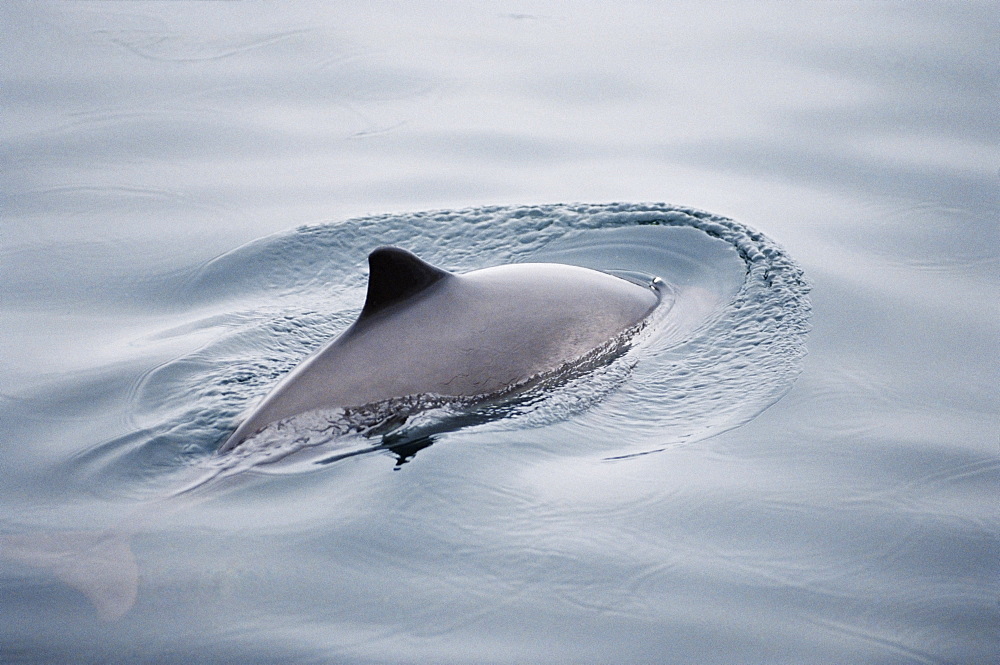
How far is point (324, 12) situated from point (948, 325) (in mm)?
9272

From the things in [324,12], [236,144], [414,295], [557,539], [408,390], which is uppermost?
[324,12]

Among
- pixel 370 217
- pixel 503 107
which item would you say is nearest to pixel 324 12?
pixel 503 107

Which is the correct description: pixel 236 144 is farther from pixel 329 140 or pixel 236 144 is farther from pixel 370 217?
pixel 370 217

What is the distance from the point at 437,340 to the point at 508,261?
2.43 metres

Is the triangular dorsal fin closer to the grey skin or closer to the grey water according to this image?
the grey skin

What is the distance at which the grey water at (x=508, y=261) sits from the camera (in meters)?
4.99

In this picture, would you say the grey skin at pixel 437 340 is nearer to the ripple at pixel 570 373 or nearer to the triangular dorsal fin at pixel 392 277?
the triangular dorsal fin at pixel 392 277

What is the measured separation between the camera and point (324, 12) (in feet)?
47.1

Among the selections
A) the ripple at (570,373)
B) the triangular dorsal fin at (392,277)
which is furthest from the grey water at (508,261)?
the triangular dorsal fin at (392,277)

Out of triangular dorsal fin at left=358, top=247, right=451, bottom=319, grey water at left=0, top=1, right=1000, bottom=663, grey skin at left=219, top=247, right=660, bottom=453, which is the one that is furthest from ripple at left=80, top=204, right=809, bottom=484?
triangular dorsal fin at left=358, top=247, right=451, bottom=319

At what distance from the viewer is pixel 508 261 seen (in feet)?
28.6

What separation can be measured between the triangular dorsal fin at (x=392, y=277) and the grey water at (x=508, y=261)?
77 cm

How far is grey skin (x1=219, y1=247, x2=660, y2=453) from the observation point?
6.15 m

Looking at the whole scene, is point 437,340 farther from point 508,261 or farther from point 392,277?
point 508,261
